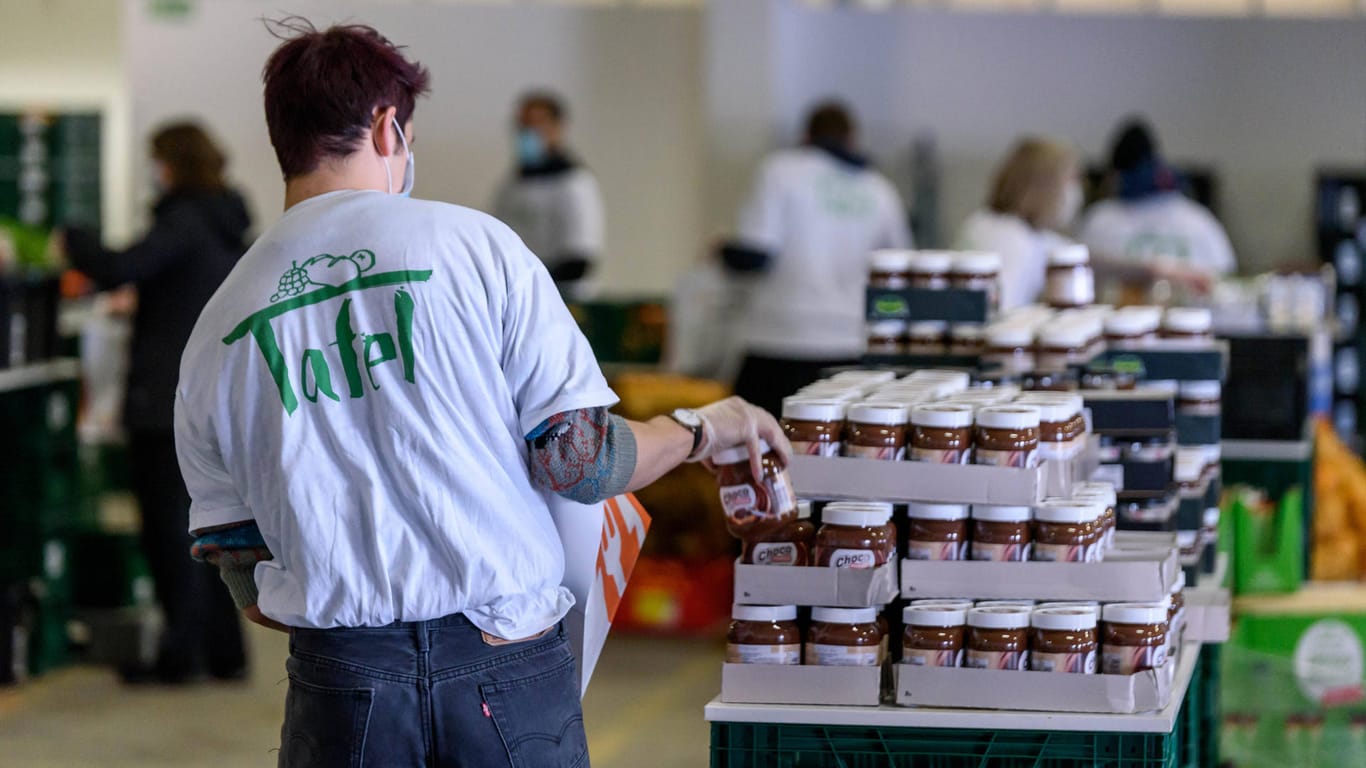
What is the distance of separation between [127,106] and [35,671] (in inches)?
211

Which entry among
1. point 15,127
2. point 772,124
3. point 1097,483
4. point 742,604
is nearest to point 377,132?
point 742,604

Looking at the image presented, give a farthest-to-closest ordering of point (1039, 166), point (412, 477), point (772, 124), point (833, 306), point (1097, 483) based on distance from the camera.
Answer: point (772, 124) < point (833, 306) < point (1039, 166) < point (1097, 483) < point (412, 477)

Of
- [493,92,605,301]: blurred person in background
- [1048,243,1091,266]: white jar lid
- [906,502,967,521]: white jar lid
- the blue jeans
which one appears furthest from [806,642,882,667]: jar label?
[493,92,605,301]: blurred person in background

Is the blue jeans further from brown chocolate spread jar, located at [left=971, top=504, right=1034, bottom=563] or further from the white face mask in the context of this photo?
brown chocolate spread jar, located at [left=971, top=504, right=1034, bottom=563]

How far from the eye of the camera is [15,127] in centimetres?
1010

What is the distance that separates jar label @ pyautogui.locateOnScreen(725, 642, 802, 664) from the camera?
270 centimetres

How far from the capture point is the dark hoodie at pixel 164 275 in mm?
5668

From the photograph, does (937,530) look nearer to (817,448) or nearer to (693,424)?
(817,448)

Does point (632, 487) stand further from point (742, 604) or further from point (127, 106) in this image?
point (127, 106)

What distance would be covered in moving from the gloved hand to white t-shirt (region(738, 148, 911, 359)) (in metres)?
4.16

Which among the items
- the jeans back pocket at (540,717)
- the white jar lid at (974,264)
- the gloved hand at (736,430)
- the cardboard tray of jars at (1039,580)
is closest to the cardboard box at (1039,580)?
the cardboard tray of jars at (1039,580)

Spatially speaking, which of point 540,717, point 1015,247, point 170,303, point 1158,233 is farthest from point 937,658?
point 1158,233

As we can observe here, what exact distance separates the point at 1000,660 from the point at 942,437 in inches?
13.6

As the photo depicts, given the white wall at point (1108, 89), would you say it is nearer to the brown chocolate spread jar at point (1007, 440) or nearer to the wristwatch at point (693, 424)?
the brown chocolate spread jar at point (1007, 440)
